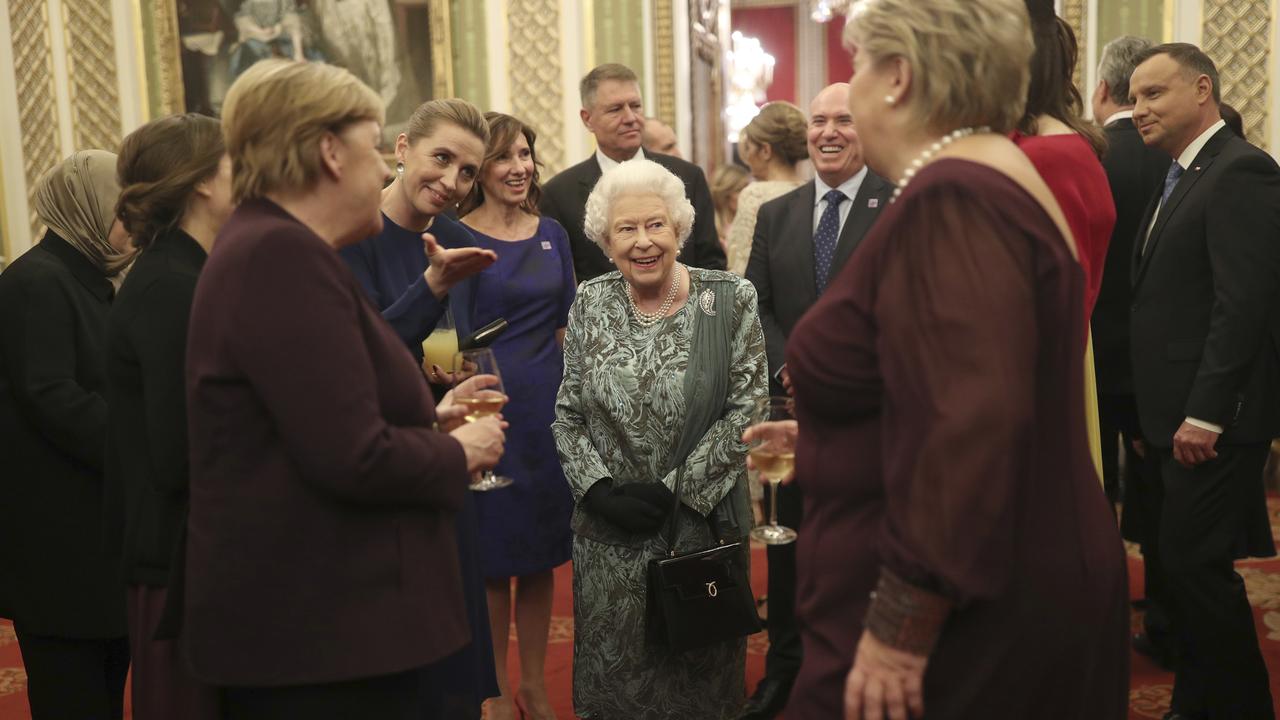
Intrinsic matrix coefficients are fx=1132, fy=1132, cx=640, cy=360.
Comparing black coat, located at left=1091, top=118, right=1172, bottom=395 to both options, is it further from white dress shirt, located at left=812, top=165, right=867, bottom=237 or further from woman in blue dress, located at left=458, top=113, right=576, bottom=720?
woman in blue dress, located at left=458, top=113, right=576, bottom=720

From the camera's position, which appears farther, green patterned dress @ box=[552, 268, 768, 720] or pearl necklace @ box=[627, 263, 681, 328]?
pearl necklace @ box=[627, 263, 681, 328]

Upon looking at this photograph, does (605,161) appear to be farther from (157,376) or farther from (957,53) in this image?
(957,53)

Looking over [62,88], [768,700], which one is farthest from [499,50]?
[768,700]

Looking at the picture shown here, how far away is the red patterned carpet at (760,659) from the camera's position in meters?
3.90

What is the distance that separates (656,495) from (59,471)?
1.49 meters

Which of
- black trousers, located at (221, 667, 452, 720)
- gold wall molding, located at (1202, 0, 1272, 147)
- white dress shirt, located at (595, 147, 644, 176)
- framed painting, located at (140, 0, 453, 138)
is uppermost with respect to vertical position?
framed painting, located at (140, 0, 453, 138)

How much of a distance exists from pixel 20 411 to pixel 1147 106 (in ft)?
10.9

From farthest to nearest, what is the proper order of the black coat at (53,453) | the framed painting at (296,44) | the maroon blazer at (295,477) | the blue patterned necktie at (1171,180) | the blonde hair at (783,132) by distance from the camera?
the framed painting at (296,44)
the blonde hair at (783,132)
the blue patterned necktie at (1171,180)
the black coat at (53,453)
the maroon blazer at (295,477)

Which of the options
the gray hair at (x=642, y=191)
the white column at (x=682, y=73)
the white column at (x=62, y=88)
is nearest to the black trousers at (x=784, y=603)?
the gray hair at (x=642, y=191)

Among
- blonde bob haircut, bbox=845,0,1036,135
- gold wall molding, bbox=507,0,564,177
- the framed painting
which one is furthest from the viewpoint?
the framed painting

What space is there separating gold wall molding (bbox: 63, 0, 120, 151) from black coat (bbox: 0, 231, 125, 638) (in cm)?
705

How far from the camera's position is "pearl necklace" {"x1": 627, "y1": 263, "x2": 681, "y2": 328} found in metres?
3.18

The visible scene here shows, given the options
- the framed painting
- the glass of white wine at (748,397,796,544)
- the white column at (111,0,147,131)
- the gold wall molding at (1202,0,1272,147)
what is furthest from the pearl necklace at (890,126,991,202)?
the white column at (111,0,147,131)

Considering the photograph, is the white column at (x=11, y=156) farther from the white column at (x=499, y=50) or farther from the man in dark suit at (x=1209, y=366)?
the man in dark suit at (x=1209, y=366)
